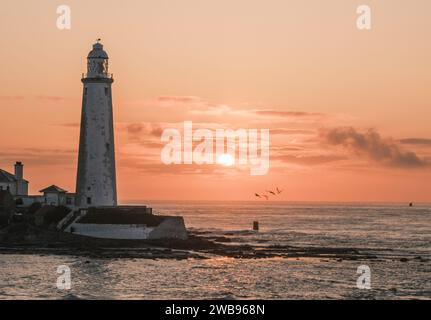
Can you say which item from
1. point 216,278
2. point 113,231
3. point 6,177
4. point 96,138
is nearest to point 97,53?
point 96,138

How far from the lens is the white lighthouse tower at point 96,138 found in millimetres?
79688

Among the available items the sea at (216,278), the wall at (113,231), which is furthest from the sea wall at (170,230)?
the sea at (216,278)

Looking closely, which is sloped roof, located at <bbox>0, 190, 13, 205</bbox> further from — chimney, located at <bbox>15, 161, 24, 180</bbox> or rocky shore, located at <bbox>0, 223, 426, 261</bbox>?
chimney, located at <bbox>15, 161, 24, 180</bbox>

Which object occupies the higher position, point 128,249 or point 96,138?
point 96,138

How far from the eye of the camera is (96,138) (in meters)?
79.8

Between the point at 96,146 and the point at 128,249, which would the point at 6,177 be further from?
the point at 128,249

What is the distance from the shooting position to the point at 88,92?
79.8 meters

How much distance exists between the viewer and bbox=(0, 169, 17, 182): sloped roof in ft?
313

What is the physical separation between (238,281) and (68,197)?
119 feet

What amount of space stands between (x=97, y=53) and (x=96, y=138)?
788 cm

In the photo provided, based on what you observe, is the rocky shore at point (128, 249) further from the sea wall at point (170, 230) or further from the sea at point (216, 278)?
the sea at point (216, 278)

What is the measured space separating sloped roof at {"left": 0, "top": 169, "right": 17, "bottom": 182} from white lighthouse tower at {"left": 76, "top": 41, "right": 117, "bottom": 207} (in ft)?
57.7
